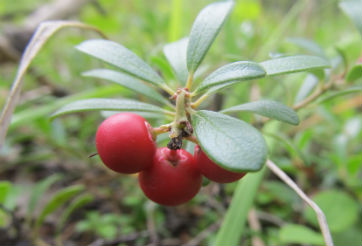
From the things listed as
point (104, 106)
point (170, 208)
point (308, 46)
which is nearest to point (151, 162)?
point (104, 106)

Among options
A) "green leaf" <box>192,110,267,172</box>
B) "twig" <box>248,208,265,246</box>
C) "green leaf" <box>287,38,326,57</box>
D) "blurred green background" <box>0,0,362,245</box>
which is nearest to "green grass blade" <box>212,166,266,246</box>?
"blurred green background" <box>0,0,362,245</box>

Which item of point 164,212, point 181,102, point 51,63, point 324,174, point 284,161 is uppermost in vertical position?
point 181,102

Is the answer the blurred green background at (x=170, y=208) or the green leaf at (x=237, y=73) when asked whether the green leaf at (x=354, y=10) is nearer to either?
the blurred green background at (x=170, y=208)

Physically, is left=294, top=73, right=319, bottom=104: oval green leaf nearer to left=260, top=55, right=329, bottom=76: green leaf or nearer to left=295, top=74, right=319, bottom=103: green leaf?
left=295, top=74, right=319, bottom=103: green leaf

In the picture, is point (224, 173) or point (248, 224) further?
point (248, 224)

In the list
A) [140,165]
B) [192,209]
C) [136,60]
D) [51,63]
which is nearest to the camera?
[140,165]

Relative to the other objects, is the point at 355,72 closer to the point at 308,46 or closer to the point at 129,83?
the point at 308,46

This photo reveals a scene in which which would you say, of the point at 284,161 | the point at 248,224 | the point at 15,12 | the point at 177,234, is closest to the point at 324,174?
the point at 284,161

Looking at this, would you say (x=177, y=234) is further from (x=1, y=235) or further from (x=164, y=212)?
(x=1, y=235)
